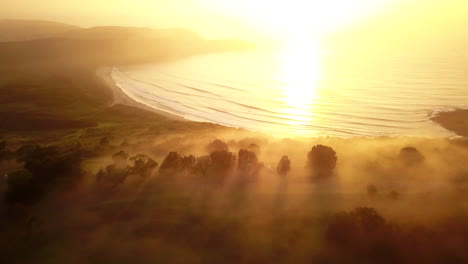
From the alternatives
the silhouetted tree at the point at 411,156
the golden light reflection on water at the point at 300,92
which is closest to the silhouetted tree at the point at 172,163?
the silhouetted tree at the point at 411,156

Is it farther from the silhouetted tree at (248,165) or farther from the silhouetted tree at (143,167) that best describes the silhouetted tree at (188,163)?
the silhouetted tree at (248,165)

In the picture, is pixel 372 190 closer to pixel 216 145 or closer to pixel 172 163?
pixel 172 163

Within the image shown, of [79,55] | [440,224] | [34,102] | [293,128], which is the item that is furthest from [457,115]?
[79,55]

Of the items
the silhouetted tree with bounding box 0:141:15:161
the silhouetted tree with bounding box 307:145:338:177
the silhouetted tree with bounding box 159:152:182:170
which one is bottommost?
the silhouetted tree with bounding box 0:141:15:161

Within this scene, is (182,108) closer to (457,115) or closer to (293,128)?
(293,128)

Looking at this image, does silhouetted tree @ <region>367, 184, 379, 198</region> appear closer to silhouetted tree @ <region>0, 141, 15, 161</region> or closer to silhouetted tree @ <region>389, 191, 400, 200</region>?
silhouetted tree @ <region>389, 191, 400, 200</region>

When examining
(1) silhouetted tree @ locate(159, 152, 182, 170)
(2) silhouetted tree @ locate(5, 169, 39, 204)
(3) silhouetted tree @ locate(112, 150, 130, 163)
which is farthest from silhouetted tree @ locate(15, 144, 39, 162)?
(1) silhouetted tree @ locate(159, 152, 182, 170)
